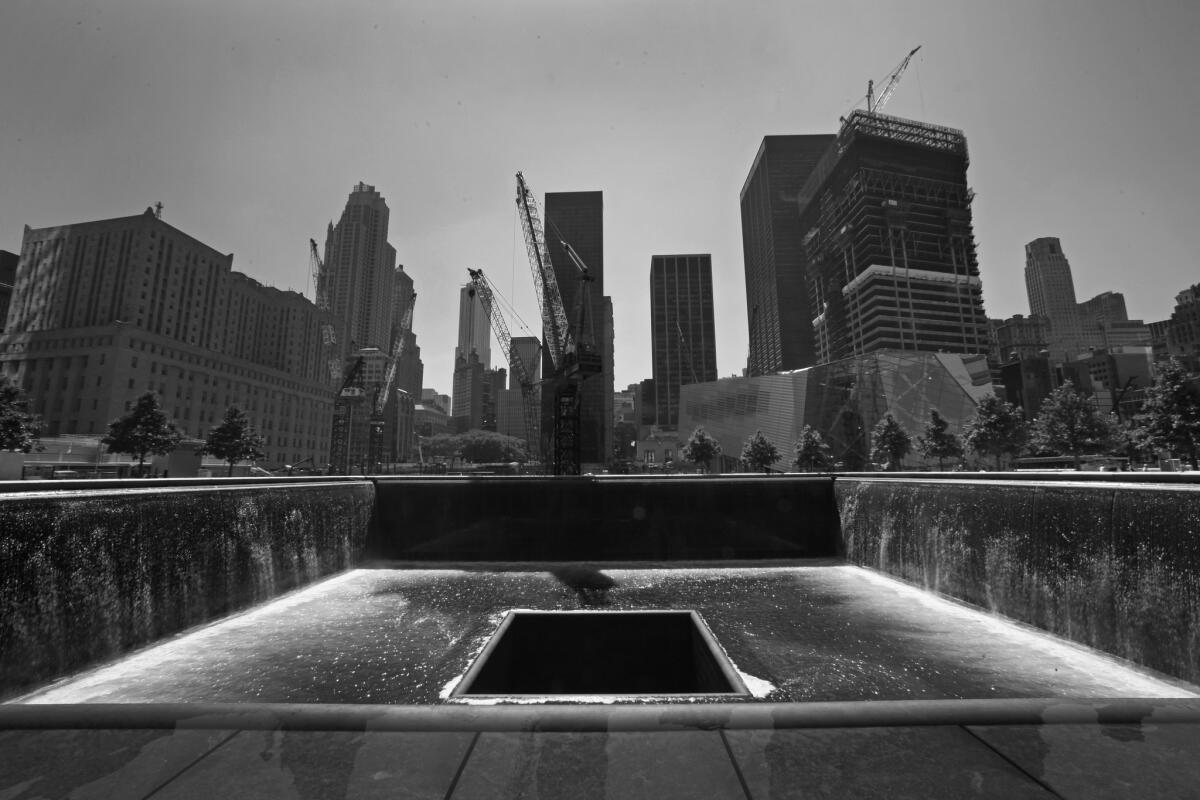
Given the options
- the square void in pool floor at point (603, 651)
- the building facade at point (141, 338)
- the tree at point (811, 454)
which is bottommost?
Result: the square void in pool floor at point (603, 651)

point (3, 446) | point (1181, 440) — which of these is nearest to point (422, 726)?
point (1181, 440)

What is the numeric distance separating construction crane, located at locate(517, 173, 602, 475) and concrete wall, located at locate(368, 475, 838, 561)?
22.0m

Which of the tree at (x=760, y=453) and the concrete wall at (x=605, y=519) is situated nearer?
the concrete wall at (x=605, y=519)

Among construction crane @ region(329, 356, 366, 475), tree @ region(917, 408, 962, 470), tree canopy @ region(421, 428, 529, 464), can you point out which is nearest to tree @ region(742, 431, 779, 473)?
tree @ region(917, 408, 962, 470)

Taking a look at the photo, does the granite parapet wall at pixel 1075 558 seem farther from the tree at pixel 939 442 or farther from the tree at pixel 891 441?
the tree at pixel 891 441

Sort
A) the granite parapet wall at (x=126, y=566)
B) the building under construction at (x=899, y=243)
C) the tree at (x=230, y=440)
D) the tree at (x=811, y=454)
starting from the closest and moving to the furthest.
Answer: the granite parapet wall at (x=126, y=566)
the tree at (x=230, y=440)
the tree at (x=811, y=454)
the building under construction at (x=899, y=243)

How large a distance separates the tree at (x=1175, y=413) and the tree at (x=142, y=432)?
278ft

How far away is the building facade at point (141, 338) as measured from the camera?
89.0 meters

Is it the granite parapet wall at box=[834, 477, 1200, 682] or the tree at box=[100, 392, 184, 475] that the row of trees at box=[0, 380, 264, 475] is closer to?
the tree at box=[100, 392, 184, 475]

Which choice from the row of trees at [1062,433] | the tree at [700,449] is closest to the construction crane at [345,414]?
the tree at [700,449]

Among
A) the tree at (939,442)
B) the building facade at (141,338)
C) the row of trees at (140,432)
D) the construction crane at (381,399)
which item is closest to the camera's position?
the row of trees at (140,432)

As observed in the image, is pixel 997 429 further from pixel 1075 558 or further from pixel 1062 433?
pixel 1075 558

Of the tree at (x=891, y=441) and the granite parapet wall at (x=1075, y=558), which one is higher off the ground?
the tree at (x=891, y=441)

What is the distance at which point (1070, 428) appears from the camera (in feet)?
163
